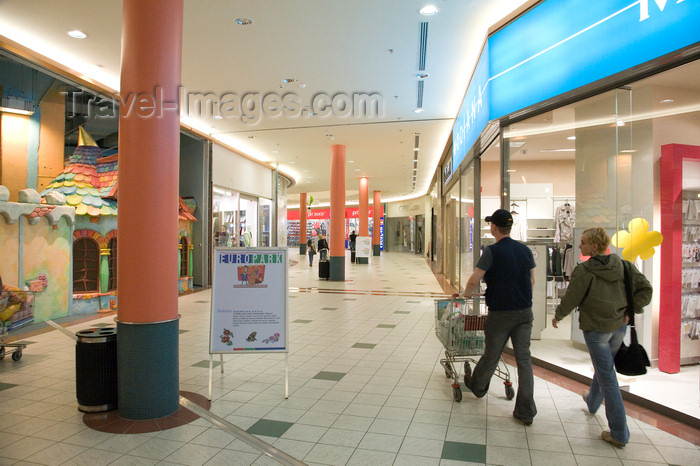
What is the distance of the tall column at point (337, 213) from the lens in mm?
13227

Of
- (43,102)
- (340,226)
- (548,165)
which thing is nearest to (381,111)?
(548,165)

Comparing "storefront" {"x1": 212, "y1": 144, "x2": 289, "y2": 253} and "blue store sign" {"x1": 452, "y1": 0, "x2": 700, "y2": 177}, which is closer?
A: "blue store sign" {"x1": 452, "y1": 0, "x2": 700, "y2": 177}

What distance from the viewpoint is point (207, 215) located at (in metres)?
12.0

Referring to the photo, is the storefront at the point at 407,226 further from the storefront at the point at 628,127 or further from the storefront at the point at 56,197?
the storefront at the point at 628,127

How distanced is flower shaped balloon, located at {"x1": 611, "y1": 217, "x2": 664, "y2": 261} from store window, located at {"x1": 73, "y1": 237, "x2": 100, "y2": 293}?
26.6 ft

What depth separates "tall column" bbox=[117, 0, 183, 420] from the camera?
10.9 feet

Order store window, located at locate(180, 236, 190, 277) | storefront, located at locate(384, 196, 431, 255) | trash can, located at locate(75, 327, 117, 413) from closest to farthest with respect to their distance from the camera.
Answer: trash can, located at locate(75, 327, 117, 413) → store window, located at locate(180, 236, 190, 277) → storefront, located at locate(384, 196, 431, 255)

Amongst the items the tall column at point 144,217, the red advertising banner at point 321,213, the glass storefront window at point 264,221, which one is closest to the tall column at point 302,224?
the red advertising banner at point 321,213

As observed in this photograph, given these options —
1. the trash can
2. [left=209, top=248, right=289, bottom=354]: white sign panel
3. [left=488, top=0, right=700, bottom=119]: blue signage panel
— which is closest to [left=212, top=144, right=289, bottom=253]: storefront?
[left=209, top=248, right=289, bottom=354]: white sign panel

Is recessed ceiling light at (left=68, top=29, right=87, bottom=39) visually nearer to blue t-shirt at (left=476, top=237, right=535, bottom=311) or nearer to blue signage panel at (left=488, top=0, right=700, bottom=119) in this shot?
blue signage panel at (left=488, top=0, right=700, bottom=119)

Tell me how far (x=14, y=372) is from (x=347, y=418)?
3523 millimetres

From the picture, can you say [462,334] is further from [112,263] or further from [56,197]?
[112,263]

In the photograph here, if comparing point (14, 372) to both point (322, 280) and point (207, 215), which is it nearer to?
point (207, 215)

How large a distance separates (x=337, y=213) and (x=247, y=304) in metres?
9.34
